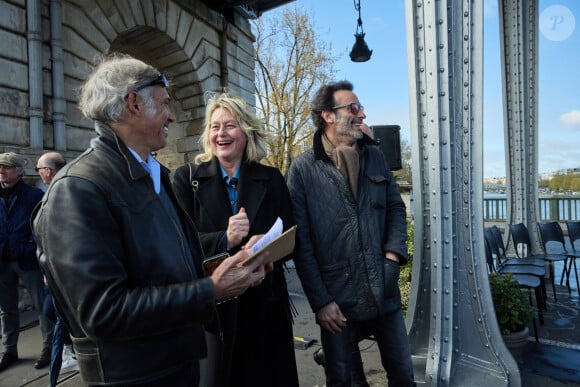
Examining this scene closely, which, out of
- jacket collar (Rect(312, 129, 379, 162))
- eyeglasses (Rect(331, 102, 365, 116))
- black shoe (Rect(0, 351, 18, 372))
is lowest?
black shoe (Rect(0, 351, 18, 372))

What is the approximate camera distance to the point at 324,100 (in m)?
2.29

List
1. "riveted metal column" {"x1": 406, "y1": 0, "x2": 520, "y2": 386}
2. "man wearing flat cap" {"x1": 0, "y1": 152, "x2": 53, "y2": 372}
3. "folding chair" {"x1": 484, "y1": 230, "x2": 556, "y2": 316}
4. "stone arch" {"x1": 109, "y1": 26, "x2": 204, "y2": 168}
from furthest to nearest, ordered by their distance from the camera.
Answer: "stone arch" {"x1": 109, "y1": 26, "x2": 204, "y2": 168} < "folding chair" {"x1": 484, "y1": 230, "x2": 556, "y2": 316} < "man wearing flat cap" {"x1": 0, "y1": 152, "x2": 53, "y2": 372} < "riveted metal column" {"x1": 406, "y1": 0, "x2": 520, "y2": 386}

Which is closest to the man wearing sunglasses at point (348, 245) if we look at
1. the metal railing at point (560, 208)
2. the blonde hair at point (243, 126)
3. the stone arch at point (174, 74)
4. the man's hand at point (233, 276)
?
the blonde hair at point (243, 126)

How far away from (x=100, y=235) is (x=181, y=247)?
10.8 inches

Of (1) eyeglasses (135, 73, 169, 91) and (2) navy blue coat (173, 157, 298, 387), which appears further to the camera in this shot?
(2) navy blue coat (173, 157, 298, 387)

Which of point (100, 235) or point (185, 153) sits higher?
point (185, 153)

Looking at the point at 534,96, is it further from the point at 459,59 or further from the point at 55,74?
the point at 55,74

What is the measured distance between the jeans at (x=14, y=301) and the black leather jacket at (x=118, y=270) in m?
2.91

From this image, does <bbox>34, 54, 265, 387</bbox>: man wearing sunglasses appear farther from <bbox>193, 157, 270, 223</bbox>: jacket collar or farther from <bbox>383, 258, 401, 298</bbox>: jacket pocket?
<bbox>383, 258, 401, 298</bbox>: jacket pocket

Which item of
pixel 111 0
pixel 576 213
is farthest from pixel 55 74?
pixel 576 213

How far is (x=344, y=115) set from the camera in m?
2.20

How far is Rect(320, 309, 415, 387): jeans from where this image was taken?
201 cm

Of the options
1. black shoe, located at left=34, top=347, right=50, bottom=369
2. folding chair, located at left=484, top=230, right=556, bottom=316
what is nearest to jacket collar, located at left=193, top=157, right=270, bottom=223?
black shoe, located at left=34, top=347, right=50, bottom=369

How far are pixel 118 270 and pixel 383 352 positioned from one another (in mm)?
1599
